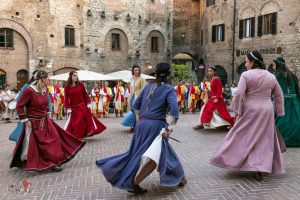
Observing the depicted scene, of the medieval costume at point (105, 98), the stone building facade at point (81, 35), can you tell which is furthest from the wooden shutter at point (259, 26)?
the medieval costume at point (105, 98)

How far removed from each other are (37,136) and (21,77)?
737 inches

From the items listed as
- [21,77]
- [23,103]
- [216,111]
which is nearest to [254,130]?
[23,103]

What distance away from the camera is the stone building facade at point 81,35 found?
22.9m

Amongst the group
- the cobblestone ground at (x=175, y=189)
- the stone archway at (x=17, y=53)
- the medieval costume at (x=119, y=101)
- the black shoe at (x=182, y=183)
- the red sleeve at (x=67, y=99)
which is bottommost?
the cobblestone ground at (x=175, y=189)

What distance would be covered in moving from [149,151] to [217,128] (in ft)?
23.8

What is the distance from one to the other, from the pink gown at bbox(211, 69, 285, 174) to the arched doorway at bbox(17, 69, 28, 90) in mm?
20328

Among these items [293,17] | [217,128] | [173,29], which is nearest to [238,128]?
[217,128]

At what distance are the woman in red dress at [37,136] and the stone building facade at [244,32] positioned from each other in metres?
19.4

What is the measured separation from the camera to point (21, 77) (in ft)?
77.4

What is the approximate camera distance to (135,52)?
28625 millimetres

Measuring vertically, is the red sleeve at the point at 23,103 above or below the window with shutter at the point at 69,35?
below

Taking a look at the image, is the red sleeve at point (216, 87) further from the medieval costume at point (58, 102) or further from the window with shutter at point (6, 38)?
the window with shutter at point (6, 38)

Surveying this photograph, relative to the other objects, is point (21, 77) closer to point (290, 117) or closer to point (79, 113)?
point (79, 113)

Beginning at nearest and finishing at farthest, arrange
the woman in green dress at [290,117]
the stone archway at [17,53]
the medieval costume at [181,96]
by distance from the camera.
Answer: the woman in green dress at [290,117] → the medieval costume at [181,96] → the stone archway at [17,53]
